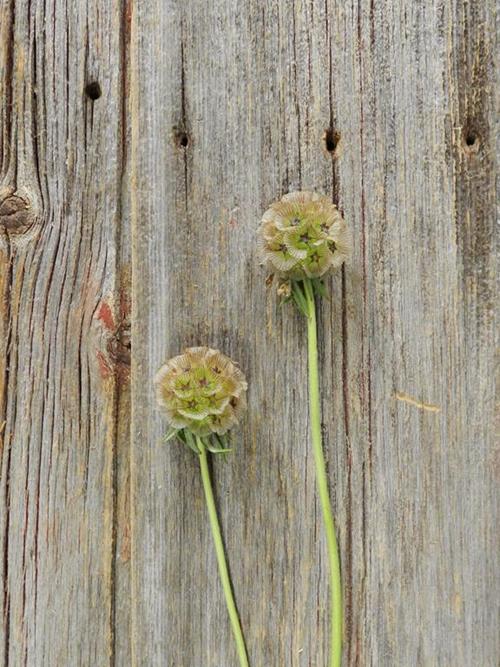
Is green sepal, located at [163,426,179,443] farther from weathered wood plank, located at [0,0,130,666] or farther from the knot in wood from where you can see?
the knot in wood

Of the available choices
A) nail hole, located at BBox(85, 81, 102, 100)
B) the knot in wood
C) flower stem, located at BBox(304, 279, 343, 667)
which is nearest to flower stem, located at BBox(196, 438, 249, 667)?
flower stem, located at BBox(304, 279, 343, 667)

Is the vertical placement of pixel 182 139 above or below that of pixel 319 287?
above

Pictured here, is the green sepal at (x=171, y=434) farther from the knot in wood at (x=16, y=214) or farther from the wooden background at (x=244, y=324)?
the knot in wood at (x=16, y=214)

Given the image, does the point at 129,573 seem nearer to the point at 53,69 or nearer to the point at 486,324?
the point at 486,324

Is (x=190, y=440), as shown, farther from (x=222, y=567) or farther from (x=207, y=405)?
(x=222, y=567)

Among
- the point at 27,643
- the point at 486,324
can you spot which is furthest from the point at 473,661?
the point at 27,643

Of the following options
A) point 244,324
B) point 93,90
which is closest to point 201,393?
point 244,324

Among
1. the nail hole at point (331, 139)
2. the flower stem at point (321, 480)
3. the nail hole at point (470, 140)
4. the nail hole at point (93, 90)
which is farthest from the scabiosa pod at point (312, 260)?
the nail hole at point (93, 90)
